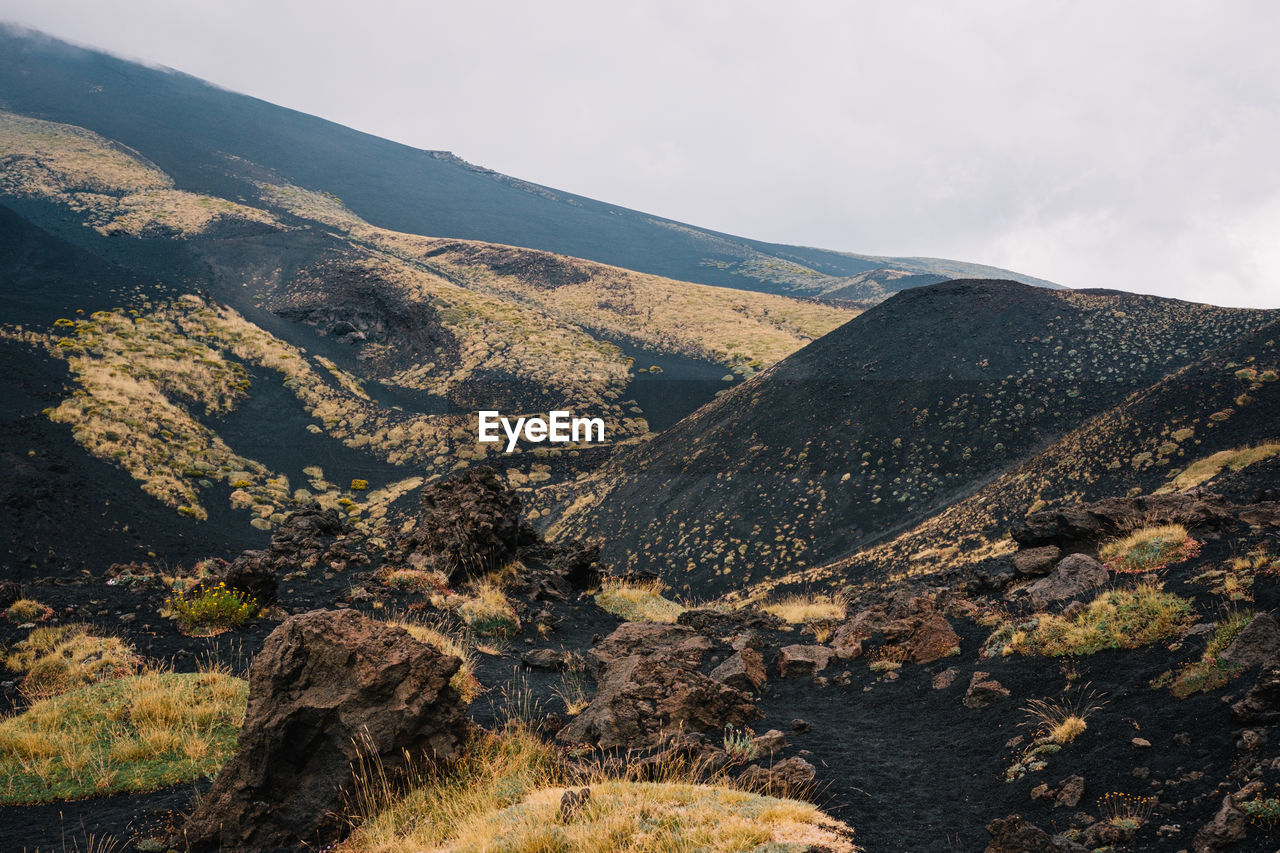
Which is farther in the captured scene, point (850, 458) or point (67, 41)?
point (67, 41)

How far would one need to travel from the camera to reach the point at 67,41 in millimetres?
136500

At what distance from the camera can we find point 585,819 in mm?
4246

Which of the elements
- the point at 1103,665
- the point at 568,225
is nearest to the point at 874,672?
the point at 1103,665

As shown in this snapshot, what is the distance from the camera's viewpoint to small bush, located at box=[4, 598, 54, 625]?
10.5m

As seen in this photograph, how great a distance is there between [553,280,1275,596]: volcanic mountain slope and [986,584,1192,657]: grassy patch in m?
15.2

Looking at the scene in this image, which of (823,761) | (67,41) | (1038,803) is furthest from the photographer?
(67,41)

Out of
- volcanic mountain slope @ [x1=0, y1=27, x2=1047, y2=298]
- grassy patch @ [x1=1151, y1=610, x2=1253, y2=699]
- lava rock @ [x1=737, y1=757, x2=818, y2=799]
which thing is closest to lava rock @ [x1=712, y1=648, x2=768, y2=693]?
lava rock @ [x1=737, y1=757, x2=818, y2=799]

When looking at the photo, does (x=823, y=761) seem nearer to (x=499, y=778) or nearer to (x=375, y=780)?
(x=499, y=778)

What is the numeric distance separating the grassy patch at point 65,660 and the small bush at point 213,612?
901 millimetres

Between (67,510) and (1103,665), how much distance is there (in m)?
30.3

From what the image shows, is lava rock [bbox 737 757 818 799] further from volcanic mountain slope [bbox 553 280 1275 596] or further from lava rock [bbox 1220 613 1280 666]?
volcanic mountain slope [bbox 553 280 1275 596]

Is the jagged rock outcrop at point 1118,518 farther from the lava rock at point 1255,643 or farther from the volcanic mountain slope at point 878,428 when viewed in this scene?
the volcanic mountain slope at point 878,428

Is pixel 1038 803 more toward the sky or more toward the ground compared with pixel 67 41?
more toward the ground

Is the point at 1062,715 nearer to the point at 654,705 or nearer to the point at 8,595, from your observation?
the point at 654,705
